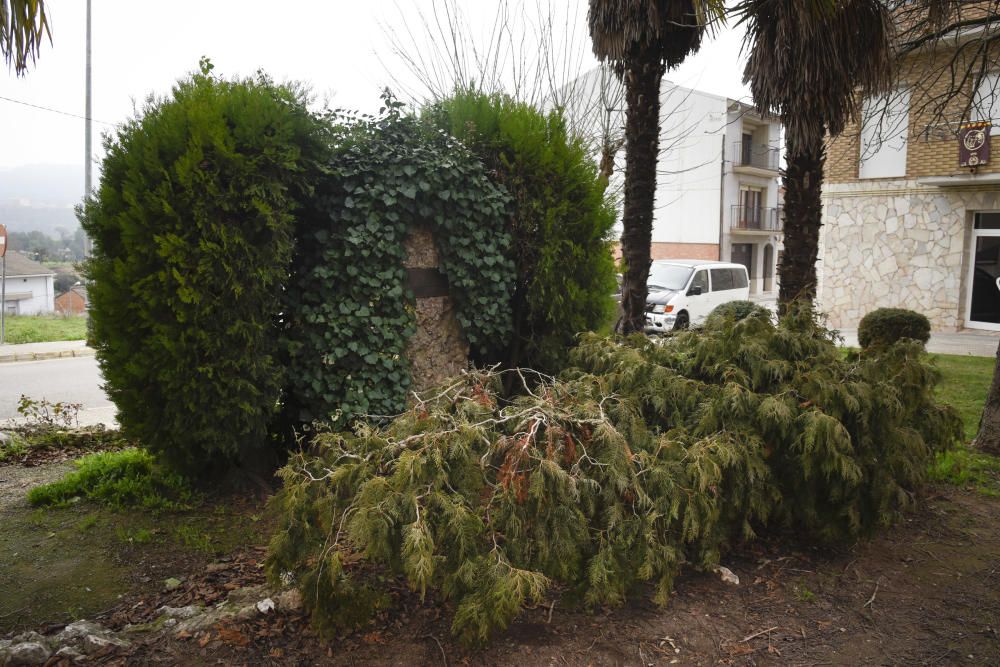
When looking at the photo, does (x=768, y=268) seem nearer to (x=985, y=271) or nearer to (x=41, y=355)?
(x=985, y=271)

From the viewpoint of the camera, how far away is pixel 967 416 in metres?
7.27

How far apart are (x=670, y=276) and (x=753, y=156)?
75.8 ft

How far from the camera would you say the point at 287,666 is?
2645 millimetres

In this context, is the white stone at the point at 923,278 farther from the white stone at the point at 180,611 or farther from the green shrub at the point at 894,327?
the white stone at the point at 180,611

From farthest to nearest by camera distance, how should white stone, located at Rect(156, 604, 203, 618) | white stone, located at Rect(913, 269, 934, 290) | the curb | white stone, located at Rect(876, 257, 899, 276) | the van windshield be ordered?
the van windshield, white stone, located at Rect(876, 257, 899, 276), white stone, located at Rect(913, 269, 934, 290), the curb, white stone, located at Rect(156, 604, 203, 618)

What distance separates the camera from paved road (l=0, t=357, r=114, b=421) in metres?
9.94

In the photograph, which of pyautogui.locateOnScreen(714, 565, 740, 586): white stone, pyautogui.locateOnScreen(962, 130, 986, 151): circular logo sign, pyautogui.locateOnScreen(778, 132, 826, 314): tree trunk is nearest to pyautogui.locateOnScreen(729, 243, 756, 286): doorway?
pyautogui.locateOnScreen(962, 130, 986, 151): circular logo sign

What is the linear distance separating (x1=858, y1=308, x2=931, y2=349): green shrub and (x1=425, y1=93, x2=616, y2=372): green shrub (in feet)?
23.9

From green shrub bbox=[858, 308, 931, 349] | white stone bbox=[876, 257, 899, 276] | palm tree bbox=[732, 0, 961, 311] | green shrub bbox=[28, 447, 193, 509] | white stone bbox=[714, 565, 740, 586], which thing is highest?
palm tree bbox=[732, 0, 961, 311]

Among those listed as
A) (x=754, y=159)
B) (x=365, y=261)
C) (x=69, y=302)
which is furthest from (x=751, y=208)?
(x=365, y=261)

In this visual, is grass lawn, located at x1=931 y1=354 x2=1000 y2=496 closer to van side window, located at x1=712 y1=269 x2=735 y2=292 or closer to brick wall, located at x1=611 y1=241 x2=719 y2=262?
van side window, located at x1=712 y1=269 x2=735 y2=292

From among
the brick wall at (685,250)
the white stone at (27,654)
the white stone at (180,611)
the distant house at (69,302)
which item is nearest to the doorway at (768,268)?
the brick wall at (685,250)

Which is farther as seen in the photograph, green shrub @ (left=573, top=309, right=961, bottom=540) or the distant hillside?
the distant hillside

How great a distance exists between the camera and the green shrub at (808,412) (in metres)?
3.46
